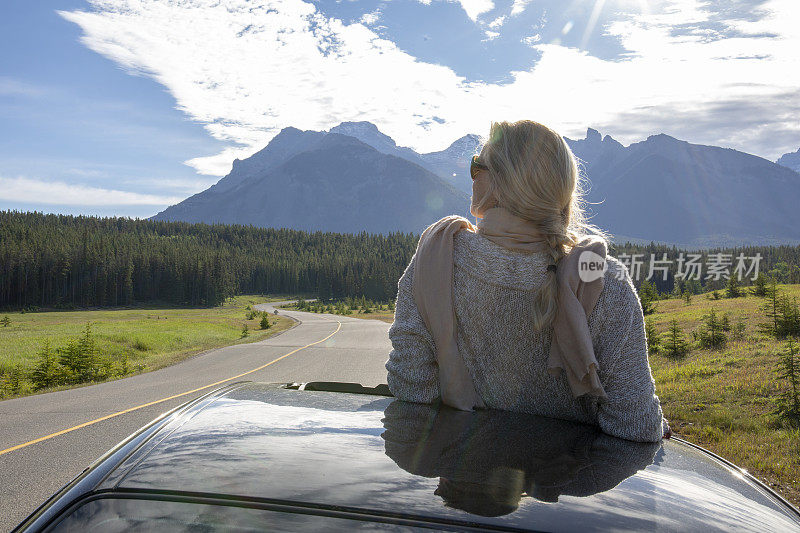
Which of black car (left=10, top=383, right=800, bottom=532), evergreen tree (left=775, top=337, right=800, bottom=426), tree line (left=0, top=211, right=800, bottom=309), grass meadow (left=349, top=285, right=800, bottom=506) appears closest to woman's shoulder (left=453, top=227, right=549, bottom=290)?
black car (left=10, top=383, right=800, bottom=532)

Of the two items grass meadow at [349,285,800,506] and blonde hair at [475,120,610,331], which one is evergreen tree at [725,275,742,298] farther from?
blonde hair at [475,120,610,331]

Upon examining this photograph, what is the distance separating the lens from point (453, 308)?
6.64ft

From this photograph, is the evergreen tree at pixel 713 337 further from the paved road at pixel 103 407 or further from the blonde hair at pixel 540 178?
the blonde hair at pixel 540 178

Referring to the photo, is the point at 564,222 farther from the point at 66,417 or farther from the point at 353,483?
the point at 66,417

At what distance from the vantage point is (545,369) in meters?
2.00

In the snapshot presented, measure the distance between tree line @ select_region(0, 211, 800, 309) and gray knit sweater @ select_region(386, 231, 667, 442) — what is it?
70.8 m

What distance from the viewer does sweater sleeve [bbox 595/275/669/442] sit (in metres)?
1.86

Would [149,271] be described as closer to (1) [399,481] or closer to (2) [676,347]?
(2) [676,347]

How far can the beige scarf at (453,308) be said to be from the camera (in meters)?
1.82

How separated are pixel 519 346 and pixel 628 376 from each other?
A: 0.40 metres

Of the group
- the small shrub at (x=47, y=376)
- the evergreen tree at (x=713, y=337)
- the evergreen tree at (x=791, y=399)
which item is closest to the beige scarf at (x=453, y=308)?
the evergreen tree at (x=791, y=399)

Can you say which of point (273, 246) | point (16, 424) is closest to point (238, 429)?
point (16, 424)

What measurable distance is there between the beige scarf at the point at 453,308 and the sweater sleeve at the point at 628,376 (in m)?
0.08

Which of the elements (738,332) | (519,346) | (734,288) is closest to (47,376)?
(519,346)
